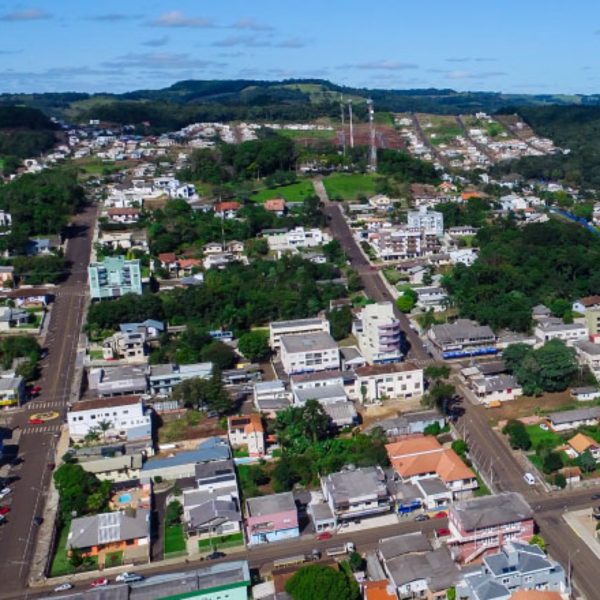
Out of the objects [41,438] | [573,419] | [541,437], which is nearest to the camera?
[541,437]

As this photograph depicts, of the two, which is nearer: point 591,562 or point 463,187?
point 591,562

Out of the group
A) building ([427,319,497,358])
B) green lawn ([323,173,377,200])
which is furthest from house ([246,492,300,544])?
green lawn ([323,173,377,200])

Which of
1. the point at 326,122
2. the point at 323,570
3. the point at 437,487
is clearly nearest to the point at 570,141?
the point at 326,122

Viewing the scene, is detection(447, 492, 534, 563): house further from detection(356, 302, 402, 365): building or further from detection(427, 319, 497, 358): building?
detection(427, 319, 497, 358): building

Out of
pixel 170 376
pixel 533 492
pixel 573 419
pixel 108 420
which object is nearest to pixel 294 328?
pixel 170 376

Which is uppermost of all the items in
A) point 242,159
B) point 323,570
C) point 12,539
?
point 242,159

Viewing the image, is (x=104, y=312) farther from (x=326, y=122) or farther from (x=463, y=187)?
(x=326, y=122)

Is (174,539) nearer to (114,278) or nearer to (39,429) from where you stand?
(39,429)
